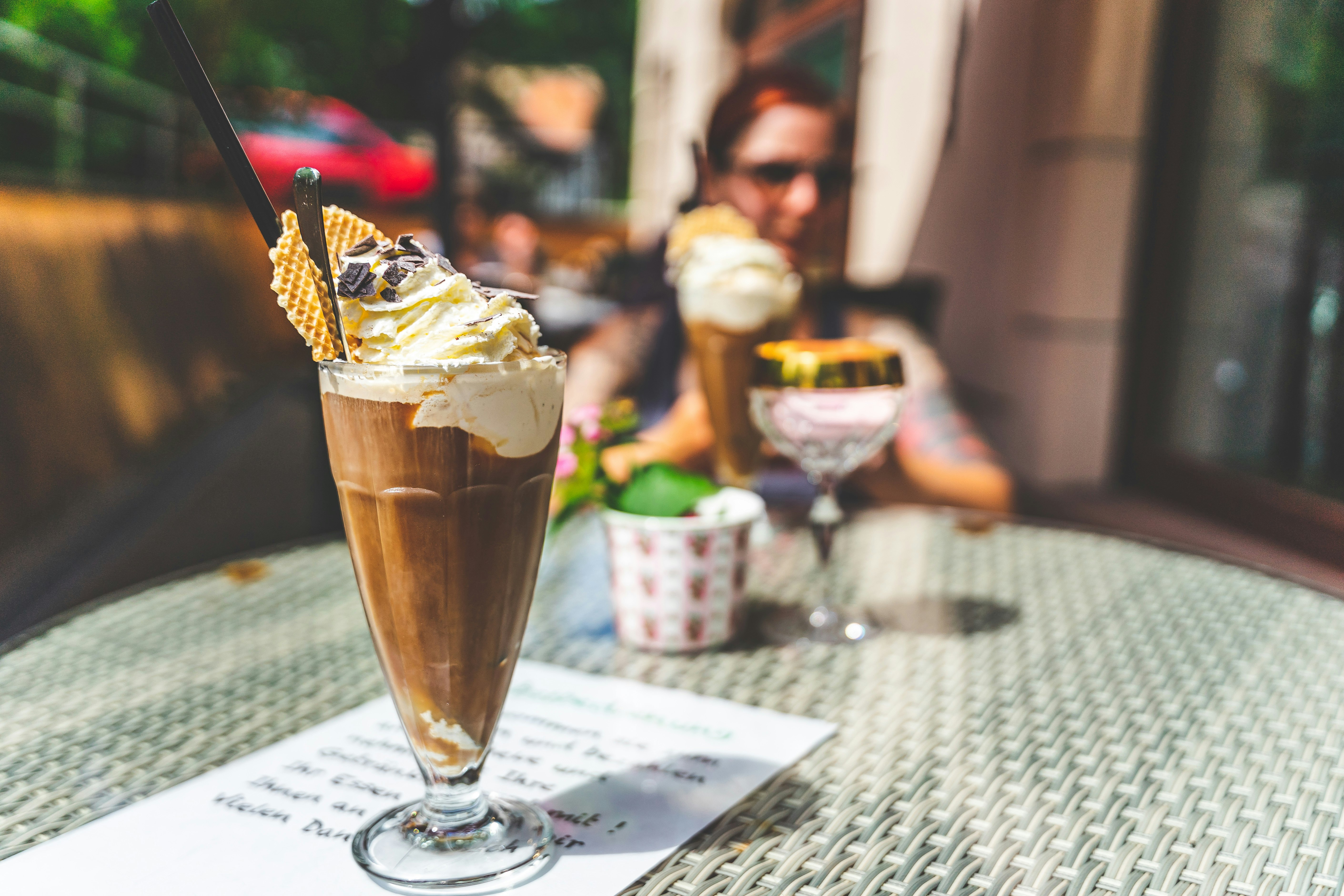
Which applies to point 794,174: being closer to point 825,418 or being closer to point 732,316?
point 732,316

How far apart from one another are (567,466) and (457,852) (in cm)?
51

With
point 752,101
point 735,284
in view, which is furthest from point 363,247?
point 752,101

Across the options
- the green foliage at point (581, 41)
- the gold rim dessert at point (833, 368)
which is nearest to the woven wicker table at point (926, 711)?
the gold rim dessert at point (833, 368)

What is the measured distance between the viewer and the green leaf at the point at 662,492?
3.18ft

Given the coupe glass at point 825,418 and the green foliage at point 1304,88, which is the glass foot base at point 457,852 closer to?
the coupe glass at point 825,418

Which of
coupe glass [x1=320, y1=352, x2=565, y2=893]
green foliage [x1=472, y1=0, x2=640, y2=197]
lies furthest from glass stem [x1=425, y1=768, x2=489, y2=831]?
green foliage [x1=472, y1=0, x2=640, y2=197]

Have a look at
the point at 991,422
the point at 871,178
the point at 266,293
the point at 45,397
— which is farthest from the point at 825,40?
the point at 45,397

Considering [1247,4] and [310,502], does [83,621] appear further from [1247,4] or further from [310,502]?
[1247,4]

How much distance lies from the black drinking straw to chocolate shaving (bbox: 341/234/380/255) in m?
0.04

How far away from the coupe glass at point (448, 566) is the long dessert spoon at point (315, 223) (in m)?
0.05

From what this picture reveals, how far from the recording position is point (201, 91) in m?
0.54

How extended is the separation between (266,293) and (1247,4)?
133 inches

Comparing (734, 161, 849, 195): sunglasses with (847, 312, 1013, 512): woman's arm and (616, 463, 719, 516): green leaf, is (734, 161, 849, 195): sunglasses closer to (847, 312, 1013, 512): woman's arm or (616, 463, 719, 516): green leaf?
(847, 312, 1013, 512): woman's arm

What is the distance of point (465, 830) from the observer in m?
0.58
